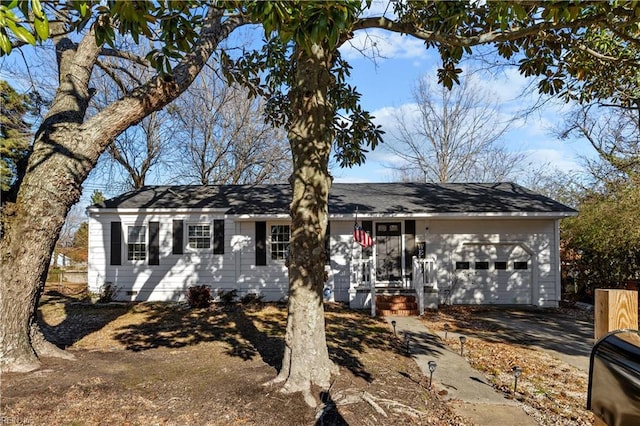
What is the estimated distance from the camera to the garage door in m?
11.7

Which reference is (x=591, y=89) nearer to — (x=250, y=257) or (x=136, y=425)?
(x=136, y=425)

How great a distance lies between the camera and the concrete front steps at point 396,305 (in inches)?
398

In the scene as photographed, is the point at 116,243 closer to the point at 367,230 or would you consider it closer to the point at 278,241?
the point at 278,241

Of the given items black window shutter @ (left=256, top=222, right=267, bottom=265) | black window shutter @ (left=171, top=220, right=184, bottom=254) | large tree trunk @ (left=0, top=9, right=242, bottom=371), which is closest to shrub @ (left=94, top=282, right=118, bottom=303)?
black window shutter @ (left=171, top=220, right=184, bottom=254)

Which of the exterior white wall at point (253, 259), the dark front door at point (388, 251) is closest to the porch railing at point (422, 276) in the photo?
the dark front door at point (388, 251)

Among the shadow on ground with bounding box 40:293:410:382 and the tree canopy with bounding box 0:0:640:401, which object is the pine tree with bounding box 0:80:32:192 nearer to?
the shadow on ground with bounding box 40:293:410:382

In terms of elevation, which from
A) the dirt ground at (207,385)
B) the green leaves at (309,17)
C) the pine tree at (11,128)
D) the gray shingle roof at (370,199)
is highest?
the pine tree at (11,128)

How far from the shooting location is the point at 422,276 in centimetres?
1012

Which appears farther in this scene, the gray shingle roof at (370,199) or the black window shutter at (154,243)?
the black window shutter at (154,243)

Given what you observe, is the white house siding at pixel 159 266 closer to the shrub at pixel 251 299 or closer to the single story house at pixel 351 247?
the single story house at pixel 351 247

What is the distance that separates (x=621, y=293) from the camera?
1752mm

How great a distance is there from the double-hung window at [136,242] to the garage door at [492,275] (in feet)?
31.9

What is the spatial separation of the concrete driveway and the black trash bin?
555 cm

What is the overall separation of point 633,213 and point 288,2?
37.2 ft
